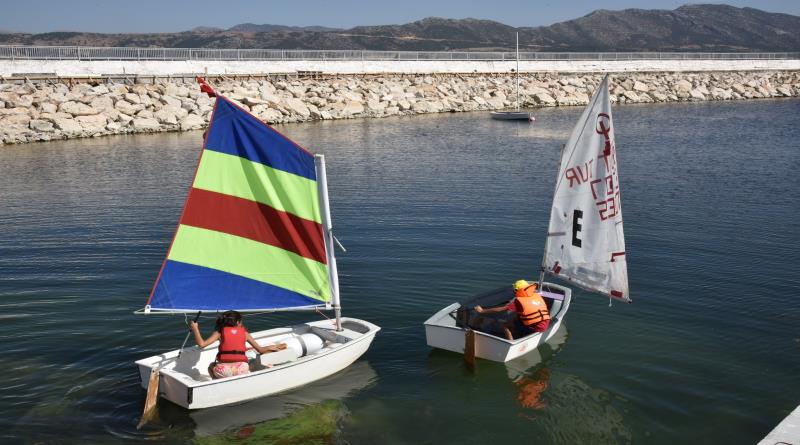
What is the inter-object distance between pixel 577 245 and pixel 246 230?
7965mm

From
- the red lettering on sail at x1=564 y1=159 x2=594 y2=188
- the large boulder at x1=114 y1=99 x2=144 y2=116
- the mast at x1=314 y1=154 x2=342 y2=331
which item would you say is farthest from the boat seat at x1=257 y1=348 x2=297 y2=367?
the large boulder at x1=114 y1=99 x2=144 y2=116

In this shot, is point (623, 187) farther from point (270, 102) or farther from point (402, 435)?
point (270, 102)

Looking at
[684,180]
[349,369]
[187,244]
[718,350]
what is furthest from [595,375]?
[684,180]

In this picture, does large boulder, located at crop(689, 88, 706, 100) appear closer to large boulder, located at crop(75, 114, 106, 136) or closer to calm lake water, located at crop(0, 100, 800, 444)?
calm lake water, located at crop(0, 100, 800, 444)

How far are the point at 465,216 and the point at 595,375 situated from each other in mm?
13904

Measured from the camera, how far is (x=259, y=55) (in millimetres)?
81312

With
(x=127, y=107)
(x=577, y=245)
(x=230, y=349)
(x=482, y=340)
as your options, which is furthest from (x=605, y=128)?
(x=127, y=107)

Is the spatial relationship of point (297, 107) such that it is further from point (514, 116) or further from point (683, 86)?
point (683, 86)

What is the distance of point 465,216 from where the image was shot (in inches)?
1136

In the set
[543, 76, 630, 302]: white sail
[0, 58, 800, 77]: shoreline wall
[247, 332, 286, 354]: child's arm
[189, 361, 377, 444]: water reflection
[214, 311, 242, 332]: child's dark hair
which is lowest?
[189, 361, 377, 444]: water reflection

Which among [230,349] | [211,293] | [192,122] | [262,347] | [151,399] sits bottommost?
[151,399]

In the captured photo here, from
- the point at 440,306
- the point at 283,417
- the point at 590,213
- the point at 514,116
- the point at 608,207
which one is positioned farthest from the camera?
the point at 514,116

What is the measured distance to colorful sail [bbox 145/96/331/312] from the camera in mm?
13953

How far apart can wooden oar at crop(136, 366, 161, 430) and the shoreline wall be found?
39409 millimetres
